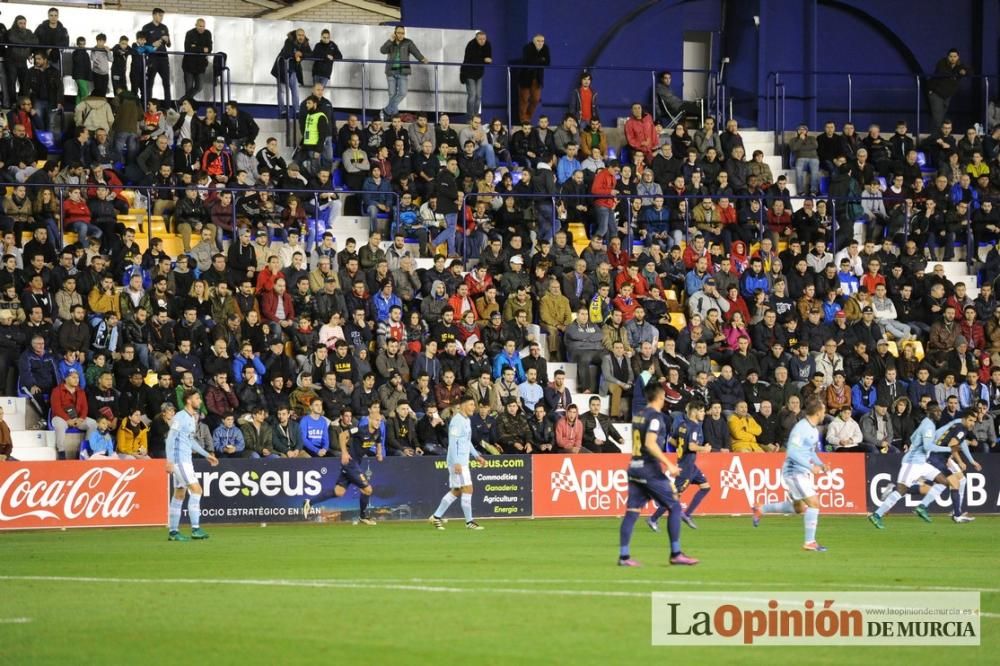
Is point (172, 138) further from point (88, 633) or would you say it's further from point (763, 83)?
point (88, 633)

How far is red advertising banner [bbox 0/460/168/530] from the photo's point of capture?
81.3ft

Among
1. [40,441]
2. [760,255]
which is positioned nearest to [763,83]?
[760,255]

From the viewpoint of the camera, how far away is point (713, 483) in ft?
94.1

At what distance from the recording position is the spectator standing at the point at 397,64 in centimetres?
3547

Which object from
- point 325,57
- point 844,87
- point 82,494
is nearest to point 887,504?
point 82,494

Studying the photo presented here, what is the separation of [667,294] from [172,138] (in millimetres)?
11020

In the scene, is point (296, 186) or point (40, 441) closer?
point (40, 441)

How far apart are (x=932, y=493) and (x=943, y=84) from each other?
52.6ft

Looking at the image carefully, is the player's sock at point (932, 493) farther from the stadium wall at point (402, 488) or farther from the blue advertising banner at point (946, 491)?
the stadium wall at point (402, 488)

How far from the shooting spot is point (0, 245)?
2831 centimetres

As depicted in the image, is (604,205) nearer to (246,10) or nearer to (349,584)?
(246,10)

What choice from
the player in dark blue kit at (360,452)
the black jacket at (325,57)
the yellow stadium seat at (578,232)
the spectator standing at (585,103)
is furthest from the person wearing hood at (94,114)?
the spectator standing at (585,103)
